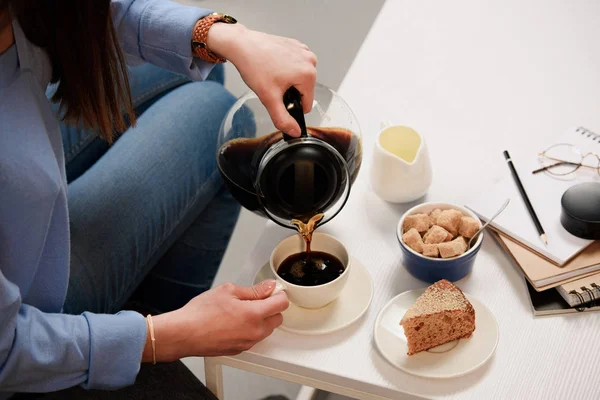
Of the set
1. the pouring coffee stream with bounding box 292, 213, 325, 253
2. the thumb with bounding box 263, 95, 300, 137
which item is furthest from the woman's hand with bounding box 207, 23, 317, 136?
the pouring coffee stream with bounding box 292, 213, 325, 253

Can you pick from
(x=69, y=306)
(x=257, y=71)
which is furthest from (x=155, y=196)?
(x=257, y=71)

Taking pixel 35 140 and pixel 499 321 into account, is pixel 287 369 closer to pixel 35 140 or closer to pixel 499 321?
pixel 499 321

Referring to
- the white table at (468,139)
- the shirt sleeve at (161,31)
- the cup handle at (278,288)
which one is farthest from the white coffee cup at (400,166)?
Result: the shirt sleeve at (161,31)

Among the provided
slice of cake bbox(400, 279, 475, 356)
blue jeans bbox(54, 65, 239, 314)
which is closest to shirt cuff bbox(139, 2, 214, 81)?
blue jeans bbox(54, 65, 239, 314)

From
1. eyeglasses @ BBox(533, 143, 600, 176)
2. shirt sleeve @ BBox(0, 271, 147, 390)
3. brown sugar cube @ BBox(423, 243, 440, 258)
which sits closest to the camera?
shirt sleeve @ BBox(0, 271, 147, 390)

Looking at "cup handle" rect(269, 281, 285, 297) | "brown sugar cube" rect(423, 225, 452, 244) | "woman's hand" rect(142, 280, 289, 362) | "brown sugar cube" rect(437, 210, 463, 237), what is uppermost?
"brown sugar cube" rect(437, 210, 463, 237)

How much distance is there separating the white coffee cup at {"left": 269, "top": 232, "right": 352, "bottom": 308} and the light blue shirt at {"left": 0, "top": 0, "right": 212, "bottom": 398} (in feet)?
0.64

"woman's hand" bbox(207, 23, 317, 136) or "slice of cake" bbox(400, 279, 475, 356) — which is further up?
"woman's hand" bbox(207, 23, 317, 136)

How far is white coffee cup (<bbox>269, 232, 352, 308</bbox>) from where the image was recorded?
3.09ft

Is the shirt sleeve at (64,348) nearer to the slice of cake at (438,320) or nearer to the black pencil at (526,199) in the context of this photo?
the slice of cake at (438,320)

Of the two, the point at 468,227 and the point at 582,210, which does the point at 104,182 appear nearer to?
the point at 468,227

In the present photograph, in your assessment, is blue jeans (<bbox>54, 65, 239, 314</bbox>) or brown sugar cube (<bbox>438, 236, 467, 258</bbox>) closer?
brown sugar cube (<bbox>438, 236, 467, 258</bbox>)

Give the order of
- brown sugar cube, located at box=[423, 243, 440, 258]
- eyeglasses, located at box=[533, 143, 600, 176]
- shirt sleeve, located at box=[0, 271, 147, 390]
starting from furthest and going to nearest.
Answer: eyeglasses, located at box=[533, 143, 600, 176]
brown sugar cube, located at box=[423, 243, 440, 258]
shirt sleeve, located at box=[0, 271, 147, 390]

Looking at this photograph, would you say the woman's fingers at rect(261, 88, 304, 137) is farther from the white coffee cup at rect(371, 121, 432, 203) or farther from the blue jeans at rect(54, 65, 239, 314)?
the blue jeans at rect(54, 65, 239, 314)
